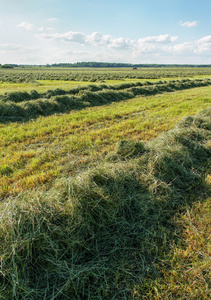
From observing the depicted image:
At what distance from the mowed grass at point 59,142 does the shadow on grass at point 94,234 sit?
3.28 ft

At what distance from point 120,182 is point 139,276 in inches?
54.5

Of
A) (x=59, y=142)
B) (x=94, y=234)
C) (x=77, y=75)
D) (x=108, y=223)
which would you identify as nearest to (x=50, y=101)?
(x=59, y=142)

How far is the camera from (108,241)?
2.29 metres

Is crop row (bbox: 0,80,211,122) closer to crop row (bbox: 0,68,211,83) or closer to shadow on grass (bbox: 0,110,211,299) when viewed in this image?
shadow on grass (bbox: 0,110,211,299)

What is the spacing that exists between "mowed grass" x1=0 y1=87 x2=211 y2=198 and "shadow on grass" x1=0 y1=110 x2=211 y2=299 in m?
1.00

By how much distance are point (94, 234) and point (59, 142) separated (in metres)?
3.45

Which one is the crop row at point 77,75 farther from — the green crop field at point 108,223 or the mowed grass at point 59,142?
the green crop field at point 108,223

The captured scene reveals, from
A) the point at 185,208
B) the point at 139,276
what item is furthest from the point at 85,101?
the point at 139,276

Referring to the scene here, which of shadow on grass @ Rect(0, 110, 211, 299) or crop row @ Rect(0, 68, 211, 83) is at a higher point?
crop row @ Rect(0, 68, 211, 83)

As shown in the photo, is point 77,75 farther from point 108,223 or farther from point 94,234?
point 94,234

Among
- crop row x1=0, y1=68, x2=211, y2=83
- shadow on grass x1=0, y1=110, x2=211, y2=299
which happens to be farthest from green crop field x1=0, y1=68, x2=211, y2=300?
crop row x1=0, y1=68, x2=211, y2=83

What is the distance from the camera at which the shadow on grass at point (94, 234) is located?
71.1 inches

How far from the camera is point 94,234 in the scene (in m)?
2.26

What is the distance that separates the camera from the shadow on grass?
1.81 metres
